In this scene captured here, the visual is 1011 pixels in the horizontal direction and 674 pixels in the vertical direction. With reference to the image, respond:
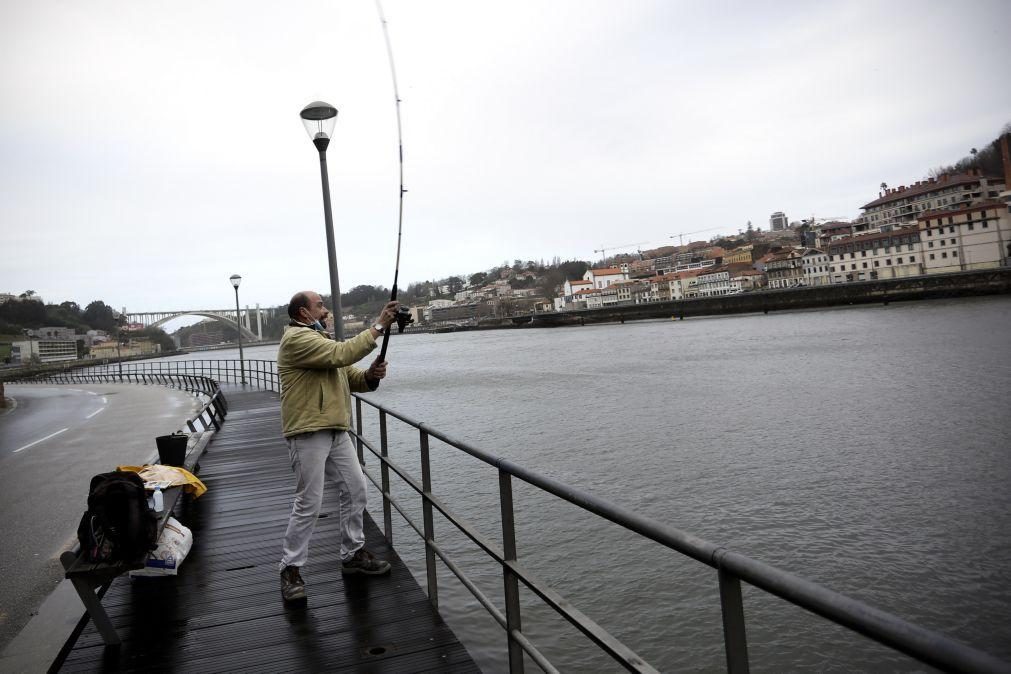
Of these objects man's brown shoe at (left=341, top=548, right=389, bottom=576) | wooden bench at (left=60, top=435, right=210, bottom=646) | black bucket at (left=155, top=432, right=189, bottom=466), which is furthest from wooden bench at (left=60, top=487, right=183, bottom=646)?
black bucket at (left=155, top=432, right=189, bottom=466)

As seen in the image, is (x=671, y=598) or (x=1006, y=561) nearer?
(x=671, y=598)

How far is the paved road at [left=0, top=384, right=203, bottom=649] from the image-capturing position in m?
6.27

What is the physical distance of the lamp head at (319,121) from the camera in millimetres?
8209

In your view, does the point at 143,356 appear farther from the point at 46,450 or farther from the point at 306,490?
the point at 306,490

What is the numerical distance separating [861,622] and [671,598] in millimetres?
6985

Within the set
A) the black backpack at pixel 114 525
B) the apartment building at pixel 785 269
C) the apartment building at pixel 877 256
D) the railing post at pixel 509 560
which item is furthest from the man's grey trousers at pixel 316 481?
the apartment building at pixel 785 269

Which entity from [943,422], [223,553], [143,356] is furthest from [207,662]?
[143,356]

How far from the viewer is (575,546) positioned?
9.08m

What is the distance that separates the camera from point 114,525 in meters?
3.82

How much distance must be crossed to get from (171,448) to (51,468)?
7.84 m

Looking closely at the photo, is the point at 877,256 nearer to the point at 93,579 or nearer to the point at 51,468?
the point at 51,468

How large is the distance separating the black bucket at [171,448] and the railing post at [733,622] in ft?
20.6

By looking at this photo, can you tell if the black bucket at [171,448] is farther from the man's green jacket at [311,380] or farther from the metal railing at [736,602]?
the metal railing at [736,602]

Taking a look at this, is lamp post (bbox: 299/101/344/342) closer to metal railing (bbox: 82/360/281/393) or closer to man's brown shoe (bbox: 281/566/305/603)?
metal railing (bbox: 82/360/281/393)
